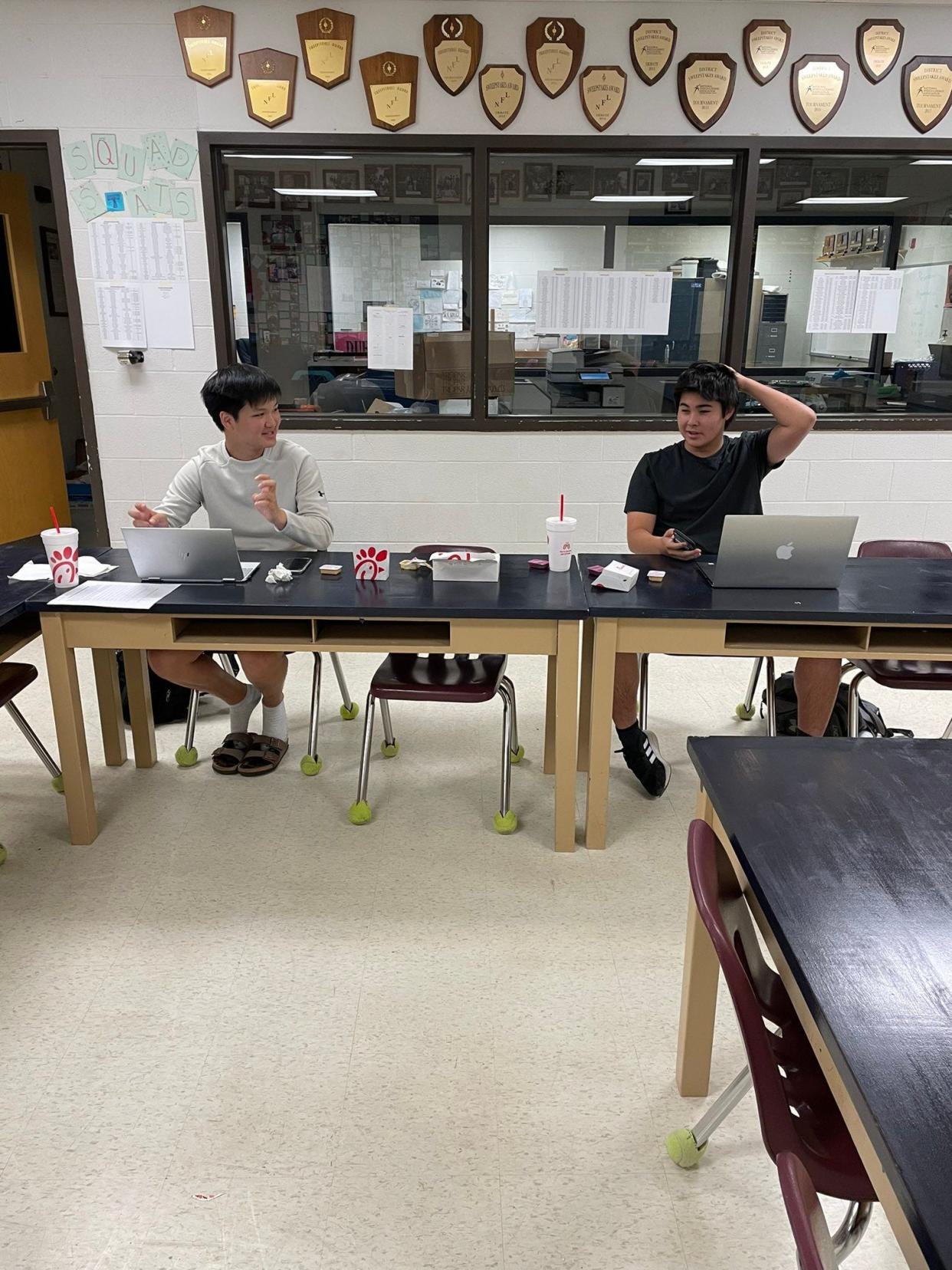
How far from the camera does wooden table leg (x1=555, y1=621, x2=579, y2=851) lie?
7.74 feet

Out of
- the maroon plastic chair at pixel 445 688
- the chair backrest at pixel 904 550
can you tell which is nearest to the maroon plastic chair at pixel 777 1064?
the maroon plastic chair at pixel 445 688

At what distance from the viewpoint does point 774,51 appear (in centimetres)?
379

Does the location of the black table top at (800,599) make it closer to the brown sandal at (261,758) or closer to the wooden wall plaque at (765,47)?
the brown sandal at (261,758)

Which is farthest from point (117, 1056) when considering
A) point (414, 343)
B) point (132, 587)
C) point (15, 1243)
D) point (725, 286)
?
point (725, 286)

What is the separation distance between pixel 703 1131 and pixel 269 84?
4017 millimetres

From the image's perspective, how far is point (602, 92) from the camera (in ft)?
12.5

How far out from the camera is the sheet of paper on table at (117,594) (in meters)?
2.36

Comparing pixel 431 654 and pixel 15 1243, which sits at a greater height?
pixel 431 654

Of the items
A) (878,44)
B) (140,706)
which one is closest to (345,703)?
(140,706)

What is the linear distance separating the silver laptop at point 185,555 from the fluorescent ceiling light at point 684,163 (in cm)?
275

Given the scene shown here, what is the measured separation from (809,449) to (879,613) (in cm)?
221

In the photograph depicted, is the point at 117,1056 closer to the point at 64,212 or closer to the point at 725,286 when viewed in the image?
the point at 64,212

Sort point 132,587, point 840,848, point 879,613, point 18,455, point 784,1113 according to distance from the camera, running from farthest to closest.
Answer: point 18,455 → point 132,587 → point 879,613 → point 840,848 → point 784,1113

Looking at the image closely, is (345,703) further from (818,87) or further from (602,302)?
(818,87)
